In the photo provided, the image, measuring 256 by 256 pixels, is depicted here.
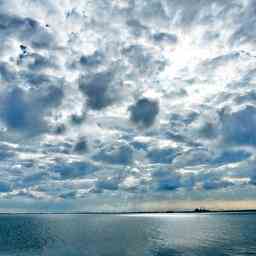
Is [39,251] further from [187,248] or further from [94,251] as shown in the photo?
[187,248]

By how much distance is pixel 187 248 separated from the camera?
3322 inches

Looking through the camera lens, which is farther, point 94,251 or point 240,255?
point 94,251

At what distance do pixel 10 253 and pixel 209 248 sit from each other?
54649mm

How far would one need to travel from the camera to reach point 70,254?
241ft

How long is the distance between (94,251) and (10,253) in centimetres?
2204

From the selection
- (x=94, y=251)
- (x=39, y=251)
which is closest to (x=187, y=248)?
(x=94, y=251)

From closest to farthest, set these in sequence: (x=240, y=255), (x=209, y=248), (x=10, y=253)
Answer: (x=240, y=255) < (x=10, y=253) < (x=209, y=248)

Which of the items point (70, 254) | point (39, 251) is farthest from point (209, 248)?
point (39, 251)

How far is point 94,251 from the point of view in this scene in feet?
254

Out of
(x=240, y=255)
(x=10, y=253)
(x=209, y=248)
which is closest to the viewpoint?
(x=240, y=255)

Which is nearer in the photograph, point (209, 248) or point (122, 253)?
point (122, 253)

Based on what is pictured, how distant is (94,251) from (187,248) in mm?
26869

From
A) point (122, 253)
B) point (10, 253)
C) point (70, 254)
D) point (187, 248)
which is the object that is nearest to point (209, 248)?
point (187, 248)

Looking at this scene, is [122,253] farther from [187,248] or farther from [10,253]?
[10,253]
